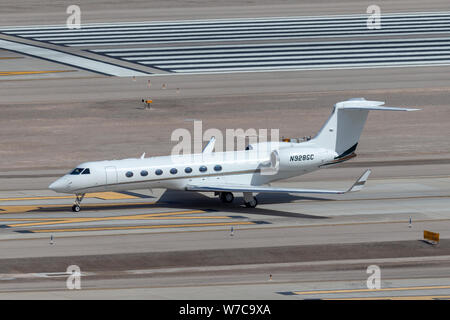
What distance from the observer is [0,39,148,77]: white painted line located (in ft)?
250

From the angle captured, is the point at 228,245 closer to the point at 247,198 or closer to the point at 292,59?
the point at 247,198

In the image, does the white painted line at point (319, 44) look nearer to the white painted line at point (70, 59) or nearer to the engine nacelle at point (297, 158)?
the white painted line at point (70, 59)

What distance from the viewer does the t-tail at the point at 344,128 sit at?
43.8 meters

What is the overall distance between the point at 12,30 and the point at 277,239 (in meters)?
64.6

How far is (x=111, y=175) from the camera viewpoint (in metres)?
40.5

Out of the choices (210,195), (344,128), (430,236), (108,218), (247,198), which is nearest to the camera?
(430,236)

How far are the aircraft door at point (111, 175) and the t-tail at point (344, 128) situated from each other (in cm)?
959

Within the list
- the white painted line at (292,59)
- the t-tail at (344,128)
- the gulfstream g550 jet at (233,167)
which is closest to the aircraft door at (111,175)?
the gulfstream g550 jet at (233,167)

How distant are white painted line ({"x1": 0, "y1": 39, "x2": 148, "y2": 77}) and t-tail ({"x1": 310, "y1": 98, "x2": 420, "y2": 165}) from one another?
33681mm

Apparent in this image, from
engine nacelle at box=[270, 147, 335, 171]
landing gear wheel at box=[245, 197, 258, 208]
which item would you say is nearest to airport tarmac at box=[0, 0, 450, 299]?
landing gear wheel at box=[245, 197, 258, 208]

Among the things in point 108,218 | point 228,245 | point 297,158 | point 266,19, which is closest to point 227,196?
point 297,158

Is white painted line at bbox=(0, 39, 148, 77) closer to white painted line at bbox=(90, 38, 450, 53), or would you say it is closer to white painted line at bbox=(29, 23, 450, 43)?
white painted line at bbox=(90, 38, 450, 53)

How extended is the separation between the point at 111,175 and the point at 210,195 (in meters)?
6.66
